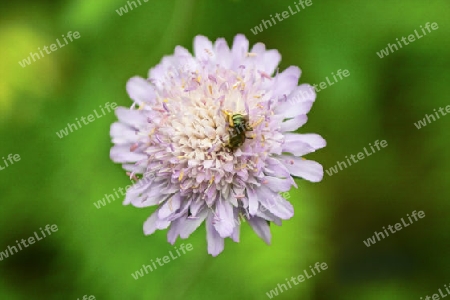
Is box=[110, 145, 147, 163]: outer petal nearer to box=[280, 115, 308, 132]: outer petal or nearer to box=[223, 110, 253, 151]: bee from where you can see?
box=[223, 110, 253, 151]: bee

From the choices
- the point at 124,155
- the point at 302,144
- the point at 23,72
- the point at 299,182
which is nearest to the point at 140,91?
the point at 124,155

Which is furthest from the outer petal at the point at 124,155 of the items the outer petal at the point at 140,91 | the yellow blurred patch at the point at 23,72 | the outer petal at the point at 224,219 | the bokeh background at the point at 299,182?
the yellow blurred patch at the point at 23,72

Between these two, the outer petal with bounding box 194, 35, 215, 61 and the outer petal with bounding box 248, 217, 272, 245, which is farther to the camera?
the outer petal with bounding box 194, 35, 215, 61

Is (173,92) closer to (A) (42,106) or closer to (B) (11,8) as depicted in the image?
(A) (42,106)

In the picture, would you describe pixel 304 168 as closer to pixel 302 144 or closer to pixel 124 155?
pixel 302 144

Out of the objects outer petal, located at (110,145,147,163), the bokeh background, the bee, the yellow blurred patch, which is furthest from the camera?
the yellow blurred patch

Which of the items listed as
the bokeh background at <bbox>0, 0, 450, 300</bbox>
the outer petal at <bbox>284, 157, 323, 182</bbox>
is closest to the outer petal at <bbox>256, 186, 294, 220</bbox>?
the outer petal at <bbox>284, 157, 323, 182</bbox>
